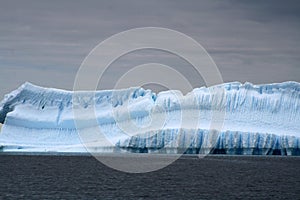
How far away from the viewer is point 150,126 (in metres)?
69.4

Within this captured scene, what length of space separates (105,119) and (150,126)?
6.97 meters

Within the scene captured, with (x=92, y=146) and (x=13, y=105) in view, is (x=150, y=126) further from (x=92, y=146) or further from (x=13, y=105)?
(x=13, y=105)

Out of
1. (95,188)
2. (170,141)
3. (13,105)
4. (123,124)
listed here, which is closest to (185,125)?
(170,141)

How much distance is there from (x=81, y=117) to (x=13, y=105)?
7309 mm

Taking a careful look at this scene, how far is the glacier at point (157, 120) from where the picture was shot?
6469 centimetres

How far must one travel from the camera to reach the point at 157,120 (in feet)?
228

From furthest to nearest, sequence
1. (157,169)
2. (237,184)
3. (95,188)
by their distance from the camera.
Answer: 1. (157,169)
2. (237,184)
3. (95,188)

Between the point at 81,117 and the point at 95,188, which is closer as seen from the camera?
the point at 95,188

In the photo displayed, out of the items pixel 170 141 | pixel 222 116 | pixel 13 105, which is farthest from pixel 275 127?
pixel 13 105

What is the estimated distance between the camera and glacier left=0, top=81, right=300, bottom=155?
64688mm

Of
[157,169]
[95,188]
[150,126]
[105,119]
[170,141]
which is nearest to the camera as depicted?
[95,188]

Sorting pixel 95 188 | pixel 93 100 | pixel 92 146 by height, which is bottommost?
pixel 95 188

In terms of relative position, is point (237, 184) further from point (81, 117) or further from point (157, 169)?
point (81, 117)

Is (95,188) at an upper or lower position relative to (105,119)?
lower
